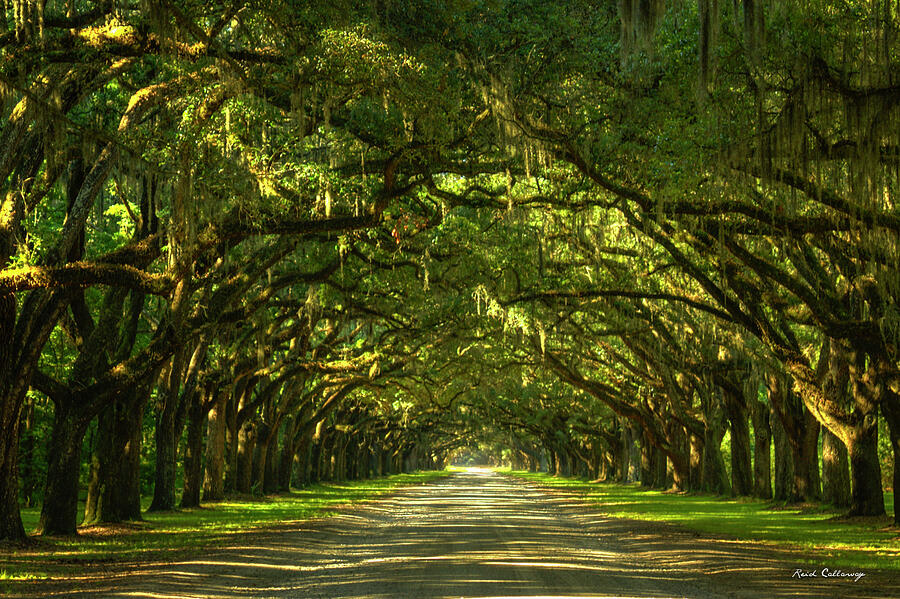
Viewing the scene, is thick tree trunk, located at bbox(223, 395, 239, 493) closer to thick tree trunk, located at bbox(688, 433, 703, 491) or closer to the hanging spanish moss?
thick tree trunk, located at bbox(688, 433, 703, 491)

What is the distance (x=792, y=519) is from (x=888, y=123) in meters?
14.4

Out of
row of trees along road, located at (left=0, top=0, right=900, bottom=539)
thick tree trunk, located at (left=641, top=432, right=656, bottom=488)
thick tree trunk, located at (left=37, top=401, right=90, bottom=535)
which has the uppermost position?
row of trees along road, located at (left=0, top=0, right=900, bottom=539)

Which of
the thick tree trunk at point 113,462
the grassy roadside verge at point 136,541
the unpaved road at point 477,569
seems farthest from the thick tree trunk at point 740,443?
the thick tree trunk at point 113,462

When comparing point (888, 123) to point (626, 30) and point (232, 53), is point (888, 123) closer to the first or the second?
point (626, 30)

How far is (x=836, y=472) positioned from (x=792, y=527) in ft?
18.3

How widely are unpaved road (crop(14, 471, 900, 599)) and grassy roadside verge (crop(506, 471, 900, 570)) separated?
87 centimetres

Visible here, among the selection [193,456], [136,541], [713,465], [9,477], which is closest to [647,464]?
[713,465]

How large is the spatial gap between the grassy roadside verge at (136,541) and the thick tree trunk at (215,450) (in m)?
2.95

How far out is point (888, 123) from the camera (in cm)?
1118

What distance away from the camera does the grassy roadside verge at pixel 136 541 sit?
12385mm

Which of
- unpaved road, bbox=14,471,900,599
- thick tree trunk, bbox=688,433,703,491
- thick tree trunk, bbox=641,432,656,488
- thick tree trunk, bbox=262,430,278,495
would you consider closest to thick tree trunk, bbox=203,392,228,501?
thick tree trunk, bbox=262,430,278,495

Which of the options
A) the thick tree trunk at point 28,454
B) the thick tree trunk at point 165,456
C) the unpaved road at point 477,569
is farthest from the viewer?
the thick tree trunk at point 28,454

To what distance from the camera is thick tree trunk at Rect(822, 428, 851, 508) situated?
961 inches

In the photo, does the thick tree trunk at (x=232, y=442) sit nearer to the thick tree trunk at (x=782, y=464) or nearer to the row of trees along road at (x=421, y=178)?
the row of trees along road at (x=421, y=178)
